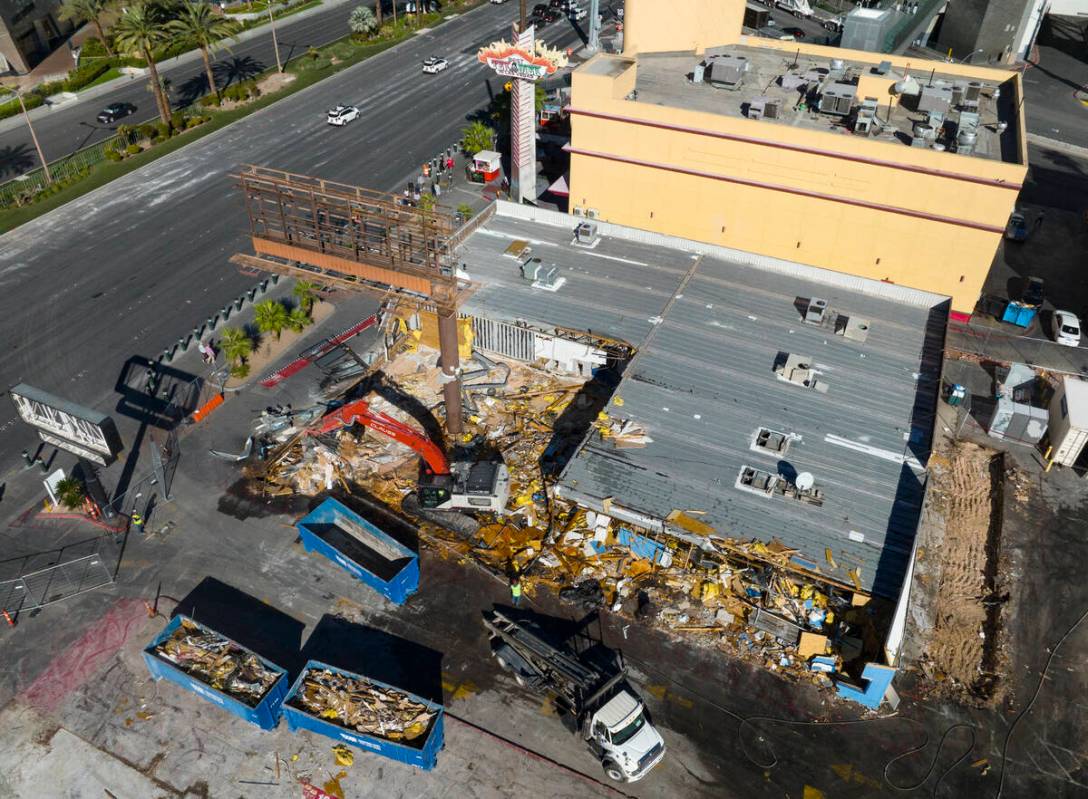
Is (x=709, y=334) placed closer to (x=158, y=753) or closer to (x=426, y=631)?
(x=426, y=631)

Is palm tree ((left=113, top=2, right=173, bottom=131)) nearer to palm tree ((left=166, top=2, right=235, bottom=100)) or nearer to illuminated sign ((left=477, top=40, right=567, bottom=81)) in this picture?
palm tree ((left=166, top=2, right=235, bottom=100))

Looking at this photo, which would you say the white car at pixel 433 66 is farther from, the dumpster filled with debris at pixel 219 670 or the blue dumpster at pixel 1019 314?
the dumpster filled with debris at pixel 219 670

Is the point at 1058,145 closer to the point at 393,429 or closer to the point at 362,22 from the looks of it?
the point at 393,429

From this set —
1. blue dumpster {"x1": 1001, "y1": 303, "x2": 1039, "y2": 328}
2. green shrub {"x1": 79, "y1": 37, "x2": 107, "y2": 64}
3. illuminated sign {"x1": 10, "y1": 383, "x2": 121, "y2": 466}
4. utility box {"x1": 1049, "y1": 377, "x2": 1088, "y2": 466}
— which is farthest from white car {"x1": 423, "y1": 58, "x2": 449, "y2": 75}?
utility box {"x1": 1049, "y1": 377, "x2": 1088, "y2": 466}

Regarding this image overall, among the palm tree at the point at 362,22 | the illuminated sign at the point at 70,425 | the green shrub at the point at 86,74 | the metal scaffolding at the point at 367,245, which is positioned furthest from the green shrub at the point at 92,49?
the metal scaffolding at the point at 367,245

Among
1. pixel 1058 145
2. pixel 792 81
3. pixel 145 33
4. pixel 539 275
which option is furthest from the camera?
pixel 1058 145

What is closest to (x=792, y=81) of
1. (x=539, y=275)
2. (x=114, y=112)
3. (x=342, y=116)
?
(x=539, y=275)

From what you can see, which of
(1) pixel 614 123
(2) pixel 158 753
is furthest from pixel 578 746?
(1) pixel 614 123
